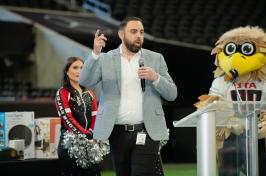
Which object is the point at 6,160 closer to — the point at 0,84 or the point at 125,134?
the point at 125,134

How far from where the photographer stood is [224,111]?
125 inches

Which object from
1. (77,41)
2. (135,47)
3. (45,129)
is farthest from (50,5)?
→ (135,47)

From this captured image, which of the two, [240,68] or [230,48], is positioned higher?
[230,48]

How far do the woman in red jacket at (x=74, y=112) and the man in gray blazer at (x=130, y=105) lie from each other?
142 centimetres

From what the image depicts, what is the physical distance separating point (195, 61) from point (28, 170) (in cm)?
653

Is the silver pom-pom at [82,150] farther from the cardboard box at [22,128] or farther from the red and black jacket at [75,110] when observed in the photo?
the cardboard box at [22,128]

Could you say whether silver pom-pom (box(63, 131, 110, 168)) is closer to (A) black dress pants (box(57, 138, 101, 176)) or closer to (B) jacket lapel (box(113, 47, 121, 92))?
(A) black dress pants (box(57, 138, 101, 176))

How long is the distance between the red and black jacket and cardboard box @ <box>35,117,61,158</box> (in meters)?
Result: 0.57

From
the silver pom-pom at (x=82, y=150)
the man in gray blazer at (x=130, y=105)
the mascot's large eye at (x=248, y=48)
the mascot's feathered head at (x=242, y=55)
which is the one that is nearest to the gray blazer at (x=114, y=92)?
the man in gray blazer at (x=130, y=105)

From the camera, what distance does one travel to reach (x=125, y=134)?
385 centimetres

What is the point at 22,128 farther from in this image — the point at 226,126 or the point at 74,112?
the point at 226,126

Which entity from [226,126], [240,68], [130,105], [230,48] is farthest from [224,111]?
[230,48]

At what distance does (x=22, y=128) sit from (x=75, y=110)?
76cm

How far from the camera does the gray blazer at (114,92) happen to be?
3824 millimetres
